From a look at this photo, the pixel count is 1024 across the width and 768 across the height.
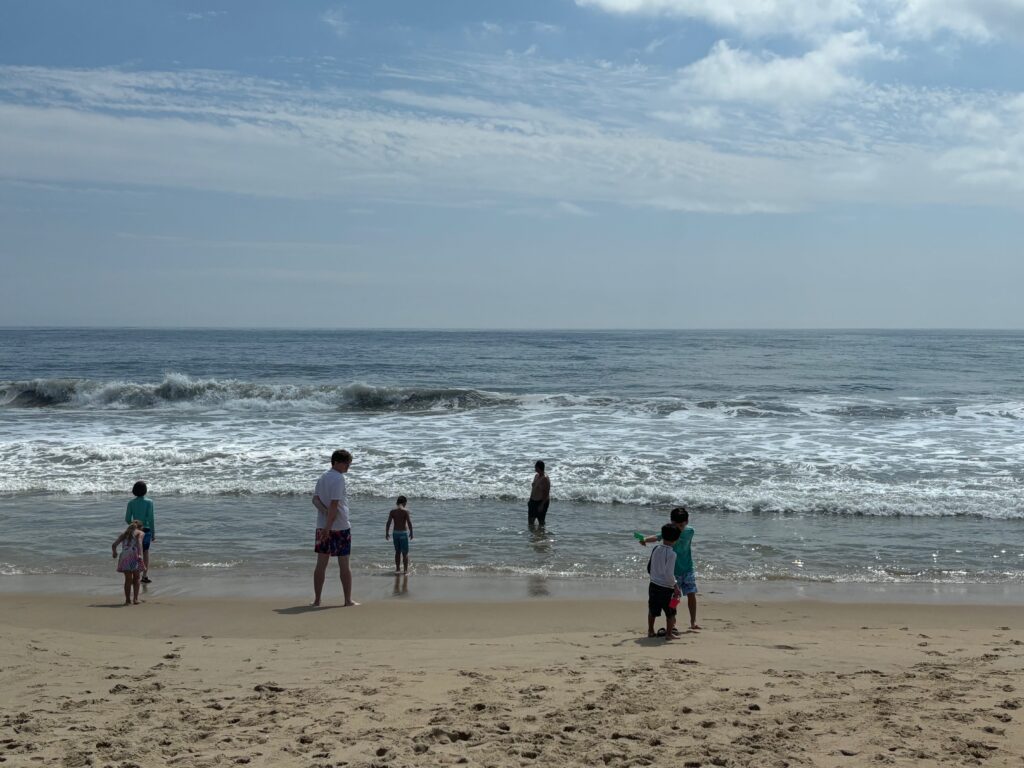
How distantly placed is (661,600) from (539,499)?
16.5ft

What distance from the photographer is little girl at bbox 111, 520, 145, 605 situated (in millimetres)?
8703

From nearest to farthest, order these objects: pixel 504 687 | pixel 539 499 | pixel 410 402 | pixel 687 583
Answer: pixel 504 687 → pixel 687 583 → pixel 539 499 → pixel 410 402

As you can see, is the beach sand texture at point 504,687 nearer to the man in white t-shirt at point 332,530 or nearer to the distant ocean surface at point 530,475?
the man in white t-shirt at point 332,530

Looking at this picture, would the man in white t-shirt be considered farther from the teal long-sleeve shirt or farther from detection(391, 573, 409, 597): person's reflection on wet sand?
the teal long-sleeve shirt

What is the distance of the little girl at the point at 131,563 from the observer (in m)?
8.70

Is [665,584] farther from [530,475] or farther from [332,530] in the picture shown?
[530,475]

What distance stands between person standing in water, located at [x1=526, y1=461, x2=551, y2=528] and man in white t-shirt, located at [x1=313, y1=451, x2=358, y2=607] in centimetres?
406

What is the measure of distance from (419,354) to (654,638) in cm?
5284

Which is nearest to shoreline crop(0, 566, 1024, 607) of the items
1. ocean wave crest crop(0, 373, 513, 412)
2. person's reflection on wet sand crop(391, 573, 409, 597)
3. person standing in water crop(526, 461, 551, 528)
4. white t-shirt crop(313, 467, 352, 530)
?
person's reflection on wet sand crop(391, 573, 409, 597)

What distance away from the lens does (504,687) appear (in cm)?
585

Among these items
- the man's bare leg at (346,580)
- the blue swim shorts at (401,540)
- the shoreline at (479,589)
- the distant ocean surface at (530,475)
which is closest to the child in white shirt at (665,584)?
the shoreline at (479,589)

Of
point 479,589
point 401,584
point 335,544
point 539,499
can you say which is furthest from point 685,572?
Answer: point 539,499

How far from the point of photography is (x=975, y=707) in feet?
17.6

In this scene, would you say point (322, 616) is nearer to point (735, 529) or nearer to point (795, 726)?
point (795, 726)
